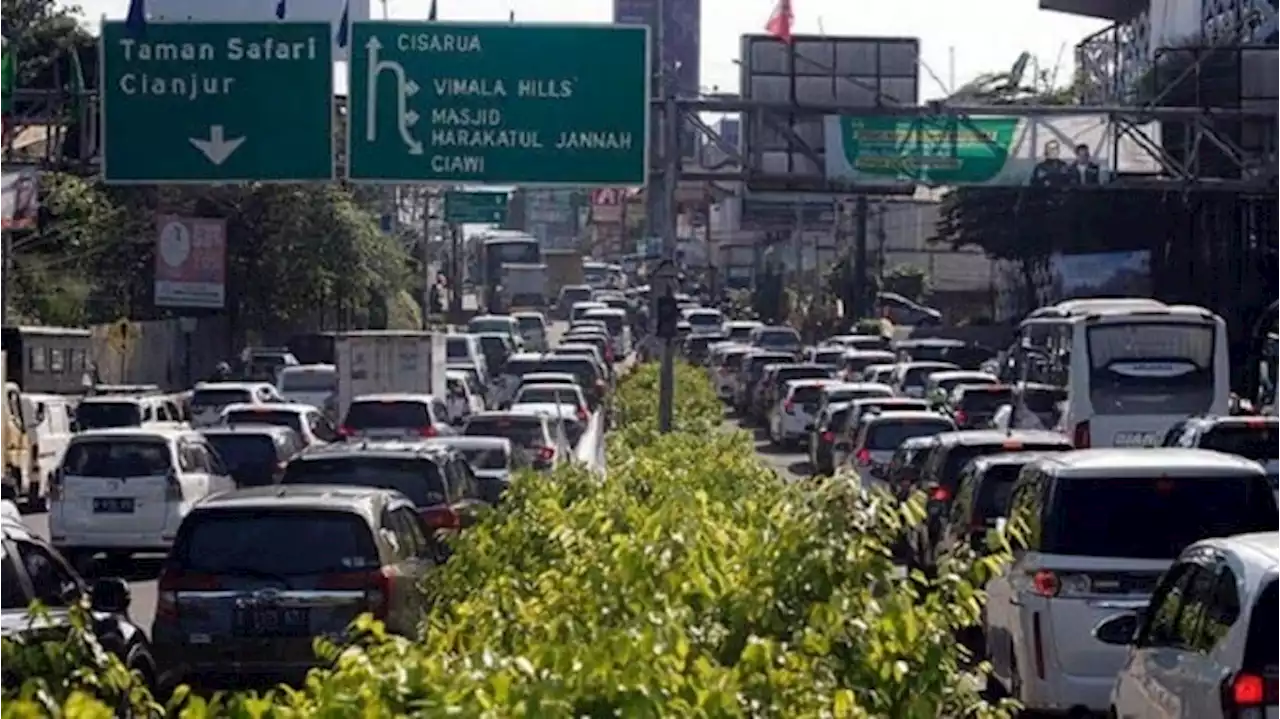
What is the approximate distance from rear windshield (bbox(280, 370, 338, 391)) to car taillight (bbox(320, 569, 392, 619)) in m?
33.5

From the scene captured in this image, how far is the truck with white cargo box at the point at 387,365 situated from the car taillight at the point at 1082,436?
15142 mm

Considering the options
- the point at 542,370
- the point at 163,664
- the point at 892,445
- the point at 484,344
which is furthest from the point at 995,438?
the point at 484,344

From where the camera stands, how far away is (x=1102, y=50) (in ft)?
299

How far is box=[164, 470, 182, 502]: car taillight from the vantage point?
27359 millimetres

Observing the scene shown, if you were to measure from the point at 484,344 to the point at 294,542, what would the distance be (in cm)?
5167

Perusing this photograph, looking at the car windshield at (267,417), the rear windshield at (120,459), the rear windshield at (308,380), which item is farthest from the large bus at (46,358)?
the rear windshield at (120,459)

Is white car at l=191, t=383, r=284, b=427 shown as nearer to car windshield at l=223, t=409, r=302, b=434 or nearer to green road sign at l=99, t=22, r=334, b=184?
car windshield at l=223, t=409, r=302, b=434

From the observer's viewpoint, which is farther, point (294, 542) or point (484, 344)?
point (484, 344)

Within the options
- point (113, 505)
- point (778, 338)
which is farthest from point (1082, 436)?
point (778, 338)

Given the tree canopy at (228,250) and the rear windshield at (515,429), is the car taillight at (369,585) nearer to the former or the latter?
the rear windshield at (515,429)

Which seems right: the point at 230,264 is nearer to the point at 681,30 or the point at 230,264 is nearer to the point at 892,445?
the point at 892,445

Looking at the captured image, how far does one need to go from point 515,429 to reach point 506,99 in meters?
4.10

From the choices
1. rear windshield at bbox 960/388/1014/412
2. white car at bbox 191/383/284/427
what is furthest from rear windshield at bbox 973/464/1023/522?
white car at bbox 191/383/284/427

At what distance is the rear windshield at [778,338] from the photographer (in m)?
70.6
